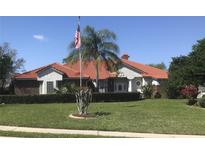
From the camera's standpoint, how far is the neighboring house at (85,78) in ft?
142

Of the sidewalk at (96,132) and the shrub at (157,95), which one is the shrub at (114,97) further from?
the sidewalk at (96,132)

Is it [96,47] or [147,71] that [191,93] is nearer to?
[96,47]

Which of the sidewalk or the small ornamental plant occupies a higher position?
the small ornamental plant

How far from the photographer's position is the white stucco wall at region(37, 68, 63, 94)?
4325 cm

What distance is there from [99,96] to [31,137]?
21.9m

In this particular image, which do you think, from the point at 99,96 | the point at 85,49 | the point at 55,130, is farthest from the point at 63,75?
the point at 55,130

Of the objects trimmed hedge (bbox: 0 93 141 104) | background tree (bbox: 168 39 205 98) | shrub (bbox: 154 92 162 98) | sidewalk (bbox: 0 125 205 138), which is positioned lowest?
sidewalk (bbox: 0 125 205 138)

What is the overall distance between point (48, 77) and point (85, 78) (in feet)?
13.9

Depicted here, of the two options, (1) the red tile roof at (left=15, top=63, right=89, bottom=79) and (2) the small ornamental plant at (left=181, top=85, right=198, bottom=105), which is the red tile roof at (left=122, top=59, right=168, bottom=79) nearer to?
(1) the red tile roof at (left=15, top=63, right=89, bottom=79)

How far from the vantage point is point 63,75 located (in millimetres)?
43625

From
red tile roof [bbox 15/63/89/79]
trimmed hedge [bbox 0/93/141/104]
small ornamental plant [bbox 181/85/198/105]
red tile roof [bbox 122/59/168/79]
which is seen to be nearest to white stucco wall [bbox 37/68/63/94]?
red tile roof [bbox 15/63/89/79]

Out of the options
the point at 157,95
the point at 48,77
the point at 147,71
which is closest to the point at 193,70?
the point at 157,95

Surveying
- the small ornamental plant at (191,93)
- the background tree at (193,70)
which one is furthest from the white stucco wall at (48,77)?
the small ornamental plant at (191,93)

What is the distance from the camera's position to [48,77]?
43.4 metres
